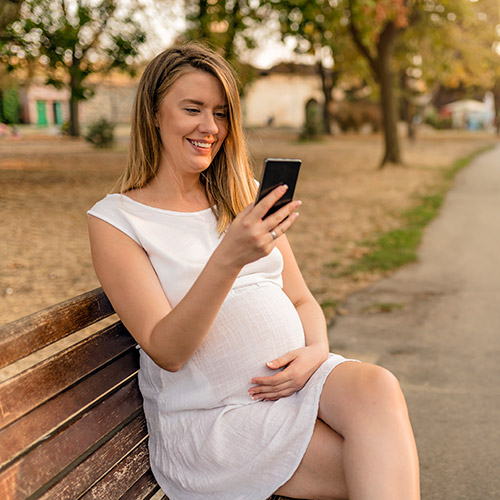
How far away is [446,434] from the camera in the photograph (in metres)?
3.44

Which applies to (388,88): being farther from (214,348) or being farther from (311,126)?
(214,348)

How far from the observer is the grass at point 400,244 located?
279 inches

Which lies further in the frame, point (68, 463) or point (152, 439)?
point (152, 439)

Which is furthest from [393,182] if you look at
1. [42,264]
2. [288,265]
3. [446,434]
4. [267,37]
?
[288,265]

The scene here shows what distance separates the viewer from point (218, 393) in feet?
6.43

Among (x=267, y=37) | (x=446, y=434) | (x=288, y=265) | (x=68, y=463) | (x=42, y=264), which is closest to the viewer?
(x=68, y=463)

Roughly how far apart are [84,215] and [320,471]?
8471mm

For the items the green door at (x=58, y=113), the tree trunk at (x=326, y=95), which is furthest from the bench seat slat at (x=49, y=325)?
the green door at (x=58, y=113)

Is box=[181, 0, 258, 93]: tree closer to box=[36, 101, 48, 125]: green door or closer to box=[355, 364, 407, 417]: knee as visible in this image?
box=[355, 364, 407, 417]: knee

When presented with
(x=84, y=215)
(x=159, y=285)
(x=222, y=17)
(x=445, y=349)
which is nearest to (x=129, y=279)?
(x=159, y=285)

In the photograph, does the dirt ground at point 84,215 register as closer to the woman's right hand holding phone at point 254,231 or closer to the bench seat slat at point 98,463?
the woman's right hand holding phone at point 254,231

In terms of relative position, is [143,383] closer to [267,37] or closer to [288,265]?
[288,265]

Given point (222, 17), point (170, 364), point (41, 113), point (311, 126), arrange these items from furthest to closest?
1. point (41, 113)
2. point (311, 126)
3. point (222, 17)
4. point (170, 364)

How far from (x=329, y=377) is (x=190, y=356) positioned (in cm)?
44
